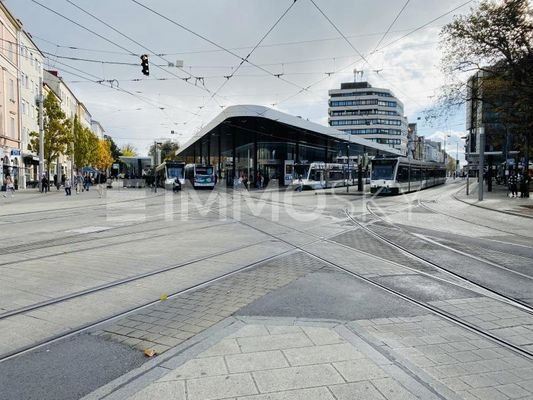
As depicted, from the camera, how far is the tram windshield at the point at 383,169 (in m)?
34.7

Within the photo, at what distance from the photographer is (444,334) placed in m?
4.78

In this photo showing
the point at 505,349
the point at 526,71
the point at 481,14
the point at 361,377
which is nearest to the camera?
the point at 361,377

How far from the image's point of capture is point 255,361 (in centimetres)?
397

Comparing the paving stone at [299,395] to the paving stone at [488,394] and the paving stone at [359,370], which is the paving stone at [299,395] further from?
the paving stone at [488,394]

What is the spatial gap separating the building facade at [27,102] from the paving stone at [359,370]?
46.9 metres

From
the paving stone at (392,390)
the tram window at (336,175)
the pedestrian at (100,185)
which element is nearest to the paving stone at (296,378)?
the paving stone at (392,390)

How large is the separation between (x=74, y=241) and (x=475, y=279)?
9.29m

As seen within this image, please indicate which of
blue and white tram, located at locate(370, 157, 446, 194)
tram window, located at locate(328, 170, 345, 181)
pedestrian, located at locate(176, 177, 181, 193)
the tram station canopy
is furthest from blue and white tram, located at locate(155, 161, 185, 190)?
blue and white tram, located at locate(370, 157, 446, 194)

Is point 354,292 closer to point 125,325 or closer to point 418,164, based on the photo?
point 125,325

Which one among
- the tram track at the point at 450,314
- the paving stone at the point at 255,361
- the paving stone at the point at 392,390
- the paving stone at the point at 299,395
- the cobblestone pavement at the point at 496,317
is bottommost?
the cobblestone pavement at the point at 496,317

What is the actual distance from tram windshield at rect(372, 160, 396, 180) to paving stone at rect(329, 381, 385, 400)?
32.5 metres

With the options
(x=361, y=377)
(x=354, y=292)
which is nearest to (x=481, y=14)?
(x=354, y=292)

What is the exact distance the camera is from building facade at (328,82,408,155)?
125 meters

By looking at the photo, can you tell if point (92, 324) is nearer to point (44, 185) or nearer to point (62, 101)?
point (44, 185)
